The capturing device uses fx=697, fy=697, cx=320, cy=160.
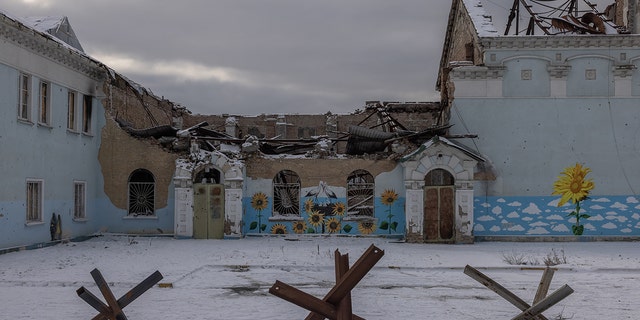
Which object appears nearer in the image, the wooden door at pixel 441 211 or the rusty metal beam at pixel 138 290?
the rusty metal beam at pixel 138 290

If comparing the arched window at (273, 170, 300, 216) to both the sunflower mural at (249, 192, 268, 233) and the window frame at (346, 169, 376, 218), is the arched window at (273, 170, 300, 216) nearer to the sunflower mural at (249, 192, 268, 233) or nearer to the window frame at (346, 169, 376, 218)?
the sunflower mural at (249, 192, 268, 233)

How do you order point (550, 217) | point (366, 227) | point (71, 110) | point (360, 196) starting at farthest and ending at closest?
point (360, 196) → point (366, 227) → point (550, 217) → point (71, 110)

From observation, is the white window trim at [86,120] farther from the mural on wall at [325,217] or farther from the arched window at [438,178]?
the arched window at [438,178]

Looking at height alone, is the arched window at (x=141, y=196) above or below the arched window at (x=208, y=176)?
below

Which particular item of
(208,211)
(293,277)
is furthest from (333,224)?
(293,277)

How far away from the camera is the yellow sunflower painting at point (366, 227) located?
23750 millimetres

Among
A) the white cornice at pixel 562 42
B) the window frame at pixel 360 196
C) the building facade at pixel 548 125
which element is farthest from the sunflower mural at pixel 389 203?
the white cornice at pixel 562 42

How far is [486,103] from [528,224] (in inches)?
171

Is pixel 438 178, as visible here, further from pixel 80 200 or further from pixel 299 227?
pixel 80 200

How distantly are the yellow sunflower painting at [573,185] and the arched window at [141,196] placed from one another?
13.8 metres

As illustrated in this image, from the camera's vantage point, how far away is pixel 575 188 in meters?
23.6

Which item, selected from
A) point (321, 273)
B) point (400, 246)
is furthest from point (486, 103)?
point (321, 273)

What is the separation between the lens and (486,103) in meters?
24.0

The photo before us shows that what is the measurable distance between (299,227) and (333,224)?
1171 mm
